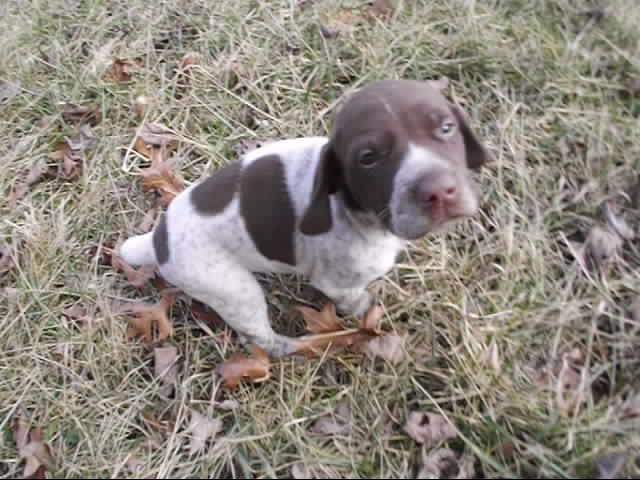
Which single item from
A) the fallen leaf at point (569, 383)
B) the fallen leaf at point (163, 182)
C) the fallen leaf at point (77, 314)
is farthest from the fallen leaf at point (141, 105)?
the fallen leaf at point (569, 383)

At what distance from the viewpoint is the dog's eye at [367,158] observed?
2285mm

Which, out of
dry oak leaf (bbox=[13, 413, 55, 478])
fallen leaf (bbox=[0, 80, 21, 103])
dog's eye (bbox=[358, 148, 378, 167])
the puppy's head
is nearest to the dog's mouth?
the puppy's head

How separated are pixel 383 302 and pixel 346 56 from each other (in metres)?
1.79

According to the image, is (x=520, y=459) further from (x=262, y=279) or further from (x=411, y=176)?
(x=262, y=279)

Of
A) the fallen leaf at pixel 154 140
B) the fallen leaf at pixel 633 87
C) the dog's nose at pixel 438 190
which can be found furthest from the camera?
the fallen leaf at pixel 154 140

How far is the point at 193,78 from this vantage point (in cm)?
432

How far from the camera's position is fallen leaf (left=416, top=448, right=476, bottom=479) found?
2684 millimetres

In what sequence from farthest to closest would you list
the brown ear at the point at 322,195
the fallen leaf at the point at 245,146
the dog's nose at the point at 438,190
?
the fallen leaf at the point at 245,146
the brown ear at the point at 322,195
the dog's nose at the point at 438,190

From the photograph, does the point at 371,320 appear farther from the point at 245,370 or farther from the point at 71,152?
the point at 71,152

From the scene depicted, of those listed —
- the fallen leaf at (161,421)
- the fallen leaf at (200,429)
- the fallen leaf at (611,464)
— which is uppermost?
the fallen leaf at (611,464)

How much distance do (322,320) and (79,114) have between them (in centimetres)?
238

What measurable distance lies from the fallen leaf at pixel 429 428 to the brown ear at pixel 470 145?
1113 mm

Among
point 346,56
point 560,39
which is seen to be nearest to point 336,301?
point 346,56

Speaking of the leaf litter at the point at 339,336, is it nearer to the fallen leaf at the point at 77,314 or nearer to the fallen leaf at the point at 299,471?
the fallen leaf at the point at 299,471
